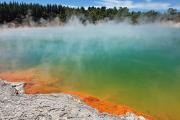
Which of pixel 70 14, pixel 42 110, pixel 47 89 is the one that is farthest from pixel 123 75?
pixel 70 14

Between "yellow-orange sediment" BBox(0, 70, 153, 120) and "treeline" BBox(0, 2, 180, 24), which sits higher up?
"treeline" BBox(0, 2, 180, 24)

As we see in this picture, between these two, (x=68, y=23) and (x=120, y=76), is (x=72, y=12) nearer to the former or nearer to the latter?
(x=68, y=23)

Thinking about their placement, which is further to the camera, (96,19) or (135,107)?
(96,19)

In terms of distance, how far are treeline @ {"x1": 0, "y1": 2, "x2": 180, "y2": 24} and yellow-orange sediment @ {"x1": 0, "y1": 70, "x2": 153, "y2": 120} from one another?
172ft

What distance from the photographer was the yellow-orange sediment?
12.5 m

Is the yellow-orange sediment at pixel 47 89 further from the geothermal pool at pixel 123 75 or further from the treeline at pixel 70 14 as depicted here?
the treeline at pixel 70 14

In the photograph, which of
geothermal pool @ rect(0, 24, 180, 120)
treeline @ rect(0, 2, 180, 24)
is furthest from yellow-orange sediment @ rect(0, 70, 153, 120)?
treeline @ rect(0, 2, 180, 24)

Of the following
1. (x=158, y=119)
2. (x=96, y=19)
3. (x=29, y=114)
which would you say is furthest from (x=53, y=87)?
(x=96, y=19)

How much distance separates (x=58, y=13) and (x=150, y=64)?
60.1m

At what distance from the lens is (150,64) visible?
22.6 metres

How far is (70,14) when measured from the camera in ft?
259

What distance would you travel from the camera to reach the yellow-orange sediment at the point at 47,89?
1255cm

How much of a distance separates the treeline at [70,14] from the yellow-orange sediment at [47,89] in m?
52.4

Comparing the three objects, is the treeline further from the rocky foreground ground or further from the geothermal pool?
the rocky foreground ground
